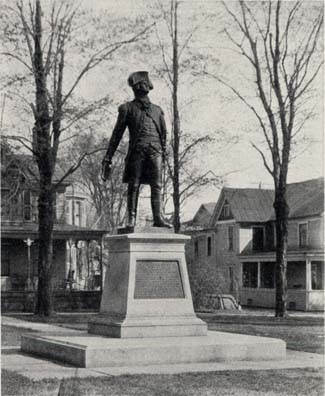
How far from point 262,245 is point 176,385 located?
4437 cm

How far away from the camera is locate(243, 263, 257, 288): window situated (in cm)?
5300

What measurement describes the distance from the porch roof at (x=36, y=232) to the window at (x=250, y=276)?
1731cm

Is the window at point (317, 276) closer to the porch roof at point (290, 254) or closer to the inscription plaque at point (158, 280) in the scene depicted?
the porch roof at point (290, 254)

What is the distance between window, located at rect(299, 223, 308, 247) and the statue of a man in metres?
35.0

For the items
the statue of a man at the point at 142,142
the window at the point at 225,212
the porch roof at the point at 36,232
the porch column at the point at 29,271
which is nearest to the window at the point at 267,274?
the window at the point at 225,212

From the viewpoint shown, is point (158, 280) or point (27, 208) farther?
point (27, 208)

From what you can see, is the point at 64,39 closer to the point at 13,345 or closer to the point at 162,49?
the point at 162,49

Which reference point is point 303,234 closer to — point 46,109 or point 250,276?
point 250,276

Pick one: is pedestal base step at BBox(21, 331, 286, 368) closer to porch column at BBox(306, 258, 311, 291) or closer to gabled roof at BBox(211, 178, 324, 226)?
porch column at BBox(306, 258, 311, 291)

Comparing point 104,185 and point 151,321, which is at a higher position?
point 104,185

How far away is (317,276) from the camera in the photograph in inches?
1825

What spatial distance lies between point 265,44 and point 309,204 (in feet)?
74.7

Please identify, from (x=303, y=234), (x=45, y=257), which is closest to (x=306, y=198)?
(x=303, y=234)

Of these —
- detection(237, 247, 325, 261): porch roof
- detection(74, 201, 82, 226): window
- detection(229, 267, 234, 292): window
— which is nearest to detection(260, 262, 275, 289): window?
detection(237, 247, 325, 261): porch roof
